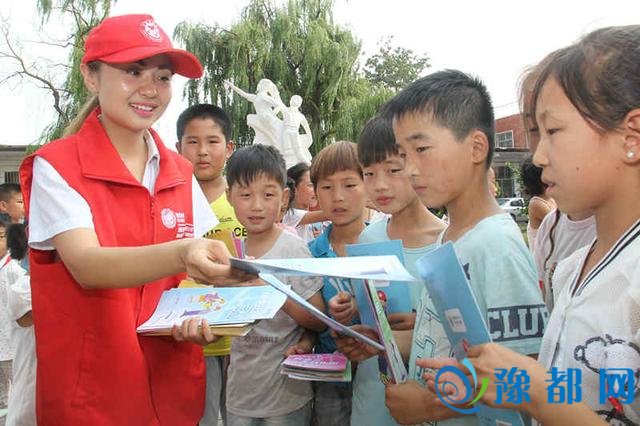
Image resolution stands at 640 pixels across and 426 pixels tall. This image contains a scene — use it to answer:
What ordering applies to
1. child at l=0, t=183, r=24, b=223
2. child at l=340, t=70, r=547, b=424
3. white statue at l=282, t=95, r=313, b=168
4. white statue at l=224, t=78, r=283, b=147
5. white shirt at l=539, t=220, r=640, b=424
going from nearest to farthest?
white shirt at l=539, t=220, r=640, b=424
child at l=340, t=70, r=547, b=424
child at l=0, t=183, r=24, b=223
white statue at l=282, t=95, r=313, b=168
white statue at l=224, t=78, r=283, b=147

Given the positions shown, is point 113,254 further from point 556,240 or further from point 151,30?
point 556,240

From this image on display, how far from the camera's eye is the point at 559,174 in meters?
1.08

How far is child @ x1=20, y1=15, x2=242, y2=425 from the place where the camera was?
1.37 metres

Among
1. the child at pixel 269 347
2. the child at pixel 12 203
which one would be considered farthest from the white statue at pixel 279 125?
the child at pixel 269 347

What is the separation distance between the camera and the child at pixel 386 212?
1829 millimetres

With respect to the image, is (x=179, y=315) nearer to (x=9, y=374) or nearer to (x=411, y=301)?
(x=411, y=301)

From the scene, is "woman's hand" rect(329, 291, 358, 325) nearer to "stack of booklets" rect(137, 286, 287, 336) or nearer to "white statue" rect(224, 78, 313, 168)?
"stack of booklets" rect(137, 286, 287, 336)

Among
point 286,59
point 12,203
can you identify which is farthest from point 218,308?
point 286,59

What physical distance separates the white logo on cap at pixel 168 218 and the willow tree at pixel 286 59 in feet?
39.4

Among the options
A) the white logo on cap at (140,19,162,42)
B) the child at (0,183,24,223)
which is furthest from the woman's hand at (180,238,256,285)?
the child at (0,183,24,223)

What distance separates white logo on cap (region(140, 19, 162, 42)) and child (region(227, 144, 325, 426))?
0.90 meters

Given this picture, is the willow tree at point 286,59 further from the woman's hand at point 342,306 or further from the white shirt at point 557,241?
the woman's hand at point 342,306

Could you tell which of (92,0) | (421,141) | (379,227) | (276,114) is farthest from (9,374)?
(92,0)

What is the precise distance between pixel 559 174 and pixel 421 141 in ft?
1.56
